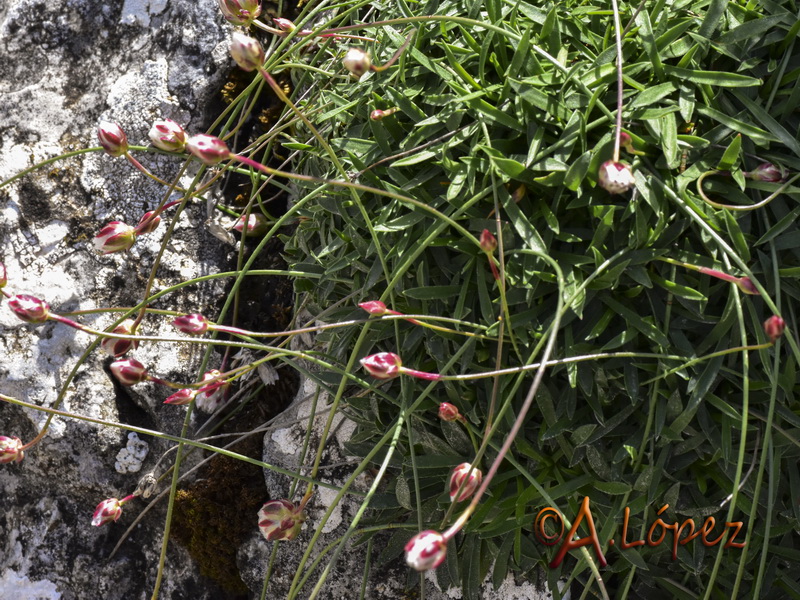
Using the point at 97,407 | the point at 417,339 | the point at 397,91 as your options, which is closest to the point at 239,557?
the point at 97,407

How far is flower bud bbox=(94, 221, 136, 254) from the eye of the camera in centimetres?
111

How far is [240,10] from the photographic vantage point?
1.14 m

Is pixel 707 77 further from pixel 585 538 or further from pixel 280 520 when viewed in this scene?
pixel 280 520

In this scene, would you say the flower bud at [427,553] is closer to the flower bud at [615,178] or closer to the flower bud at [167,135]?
the flower bud at [615,178]

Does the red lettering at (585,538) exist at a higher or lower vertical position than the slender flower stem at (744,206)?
lower

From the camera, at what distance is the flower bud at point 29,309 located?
3.11ft

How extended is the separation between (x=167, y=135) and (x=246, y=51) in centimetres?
20

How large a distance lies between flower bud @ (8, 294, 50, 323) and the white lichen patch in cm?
53

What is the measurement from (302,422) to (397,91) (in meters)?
0.63

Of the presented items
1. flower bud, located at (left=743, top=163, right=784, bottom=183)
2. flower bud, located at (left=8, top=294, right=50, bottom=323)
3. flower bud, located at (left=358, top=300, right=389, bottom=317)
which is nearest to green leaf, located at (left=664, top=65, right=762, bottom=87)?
flower bud, located at (left=743, top=163, right=784, bottom=183)

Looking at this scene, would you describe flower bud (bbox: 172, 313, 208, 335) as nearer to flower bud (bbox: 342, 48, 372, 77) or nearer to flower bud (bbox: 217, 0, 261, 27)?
flower bud (bbox: 342, 48, 372, 77)

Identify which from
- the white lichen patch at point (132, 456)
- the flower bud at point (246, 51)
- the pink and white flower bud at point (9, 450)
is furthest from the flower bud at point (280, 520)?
the flower bud at point (246, 51)

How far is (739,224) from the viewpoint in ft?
3.35

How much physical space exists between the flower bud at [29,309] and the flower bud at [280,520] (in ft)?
1.31
